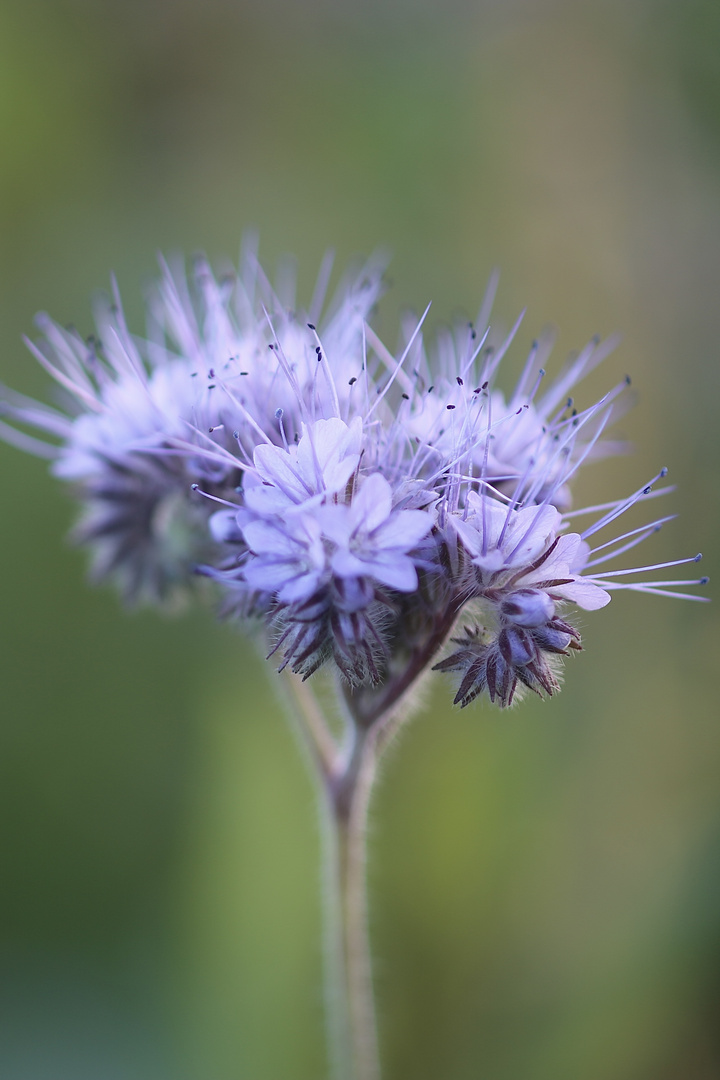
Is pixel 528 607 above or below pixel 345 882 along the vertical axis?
above

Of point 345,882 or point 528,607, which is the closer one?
point 528,607

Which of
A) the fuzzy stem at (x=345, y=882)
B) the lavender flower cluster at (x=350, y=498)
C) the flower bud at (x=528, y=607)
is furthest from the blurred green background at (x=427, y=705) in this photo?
the flower bud at (x=528, y=607)

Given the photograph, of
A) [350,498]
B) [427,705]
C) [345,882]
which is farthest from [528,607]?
[345,882]

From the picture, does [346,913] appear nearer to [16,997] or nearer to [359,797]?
[359,797]

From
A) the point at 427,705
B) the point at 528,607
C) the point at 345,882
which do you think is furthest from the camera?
the point at 427,705

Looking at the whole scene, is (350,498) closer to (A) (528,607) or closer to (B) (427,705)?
(A) (528,607)

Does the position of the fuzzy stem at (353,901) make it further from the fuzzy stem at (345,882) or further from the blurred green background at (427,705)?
the blurred green background at (427,705)
